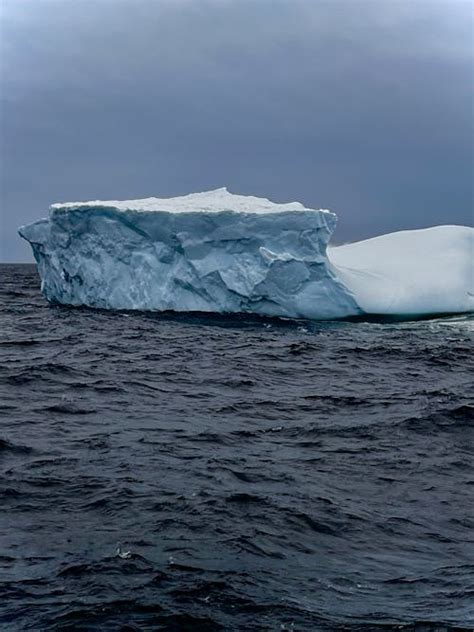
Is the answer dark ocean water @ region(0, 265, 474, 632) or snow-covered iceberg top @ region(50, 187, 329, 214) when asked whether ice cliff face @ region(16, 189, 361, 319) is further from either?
dark ocean water @ region(0, 265, 474, 632)

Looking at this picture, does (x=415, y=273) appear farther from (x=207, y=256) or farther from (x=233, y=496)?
(x=233, y=496)

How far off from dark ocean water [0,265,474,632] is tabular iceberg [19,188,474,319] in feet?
23.8

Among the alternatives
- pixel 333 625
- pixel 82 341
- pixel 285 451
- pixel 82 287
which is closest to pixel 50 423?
pixel 285 451

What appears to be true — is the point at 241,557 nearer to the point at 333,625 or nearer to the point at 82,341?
the point at 333,625

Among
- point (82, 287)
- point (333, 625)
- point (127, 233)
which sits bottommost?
point (333, 625)

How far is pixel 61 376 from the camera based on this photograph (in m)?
12.3

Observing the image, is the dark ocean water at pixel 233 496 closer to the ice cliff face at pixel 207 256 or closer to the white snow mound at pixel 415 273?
the ice cliff face at pixel 207 256

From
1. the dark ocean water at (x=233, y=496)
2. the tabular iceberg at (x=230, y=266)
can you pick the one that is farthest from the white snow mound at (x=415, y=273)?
the dark ocean water at (x=233, y=496)

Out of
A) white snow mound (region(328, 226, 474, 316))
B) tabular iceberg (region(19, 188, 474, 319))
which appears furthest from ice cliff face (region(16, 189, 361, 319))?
white snow mound (region(328, 226, 474, 316))

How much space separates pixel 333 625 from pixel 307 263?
16460 mm

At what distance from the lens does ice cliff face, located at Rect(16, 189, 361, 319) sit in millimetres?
20781

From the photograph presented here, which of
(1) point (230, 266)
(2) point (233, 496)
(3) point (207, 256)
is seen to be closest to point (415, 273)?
(1) point (230, 266)

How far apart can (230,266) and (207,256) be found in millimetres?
724

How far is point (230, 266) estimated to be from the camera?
20.8 m
